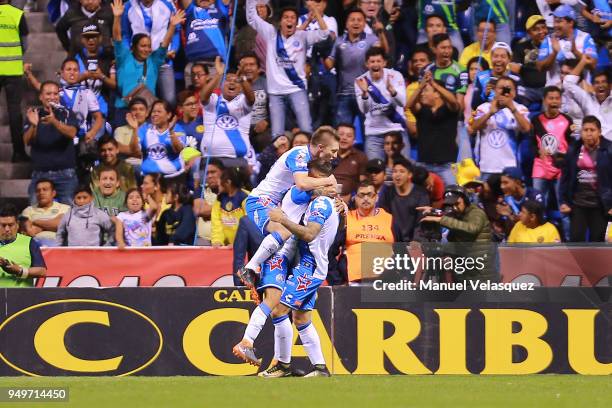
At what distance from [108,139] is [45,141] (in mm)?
942

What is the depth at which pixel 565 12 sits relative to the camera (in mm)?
17891

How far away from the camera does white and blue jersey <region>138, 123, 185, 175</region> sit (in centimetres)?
1762

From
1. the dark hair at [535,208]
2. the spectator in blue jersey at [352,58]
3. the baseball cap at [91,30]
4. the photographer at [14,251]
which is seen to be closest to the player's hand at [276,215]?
the photographer at [14,251]

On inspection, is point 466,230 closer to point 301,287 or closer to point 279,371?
point 301,287

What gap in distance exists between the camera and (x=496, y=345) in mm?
13422

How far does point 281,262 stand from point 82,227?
4.94 metres

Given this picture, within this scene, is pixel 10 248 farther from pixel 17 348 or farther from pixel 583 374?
pixel 583 374

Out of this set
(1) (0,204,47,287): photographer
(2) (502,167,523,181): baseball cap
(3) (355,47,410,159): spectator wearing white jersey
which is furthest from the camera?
(3) (355,47,410,159): spectator wearing white jersey

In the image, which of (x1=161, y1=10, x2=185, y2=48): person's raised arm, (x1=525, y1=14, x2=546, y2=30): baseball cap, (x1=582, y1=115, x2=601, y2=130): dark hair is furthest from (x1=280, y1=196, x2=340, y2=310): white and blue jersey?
(x1=161, y1=10, x2=185, y2=48): person's raised arm

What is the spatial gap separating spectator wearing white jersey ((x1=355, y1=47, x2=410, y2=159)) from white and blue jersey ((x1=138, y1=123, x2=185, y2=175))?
2587 millimetres

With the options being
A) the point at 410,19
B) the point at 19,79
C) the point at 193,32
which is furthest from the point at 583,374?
the point at 19,79

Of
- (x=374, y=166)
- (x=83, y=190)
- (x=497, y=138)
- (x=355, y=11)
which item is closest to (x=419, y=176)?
(x=374, y=166)

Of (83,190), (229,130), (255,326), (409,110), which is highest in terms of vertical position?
(409,110)

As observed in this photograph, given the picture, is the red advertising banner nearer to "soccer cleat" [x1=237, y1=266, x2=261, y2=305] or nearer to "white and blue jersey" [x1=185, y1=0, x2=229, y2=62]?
"soccer cleat" [x1=237, y1=266, x2=261, y2=305]
